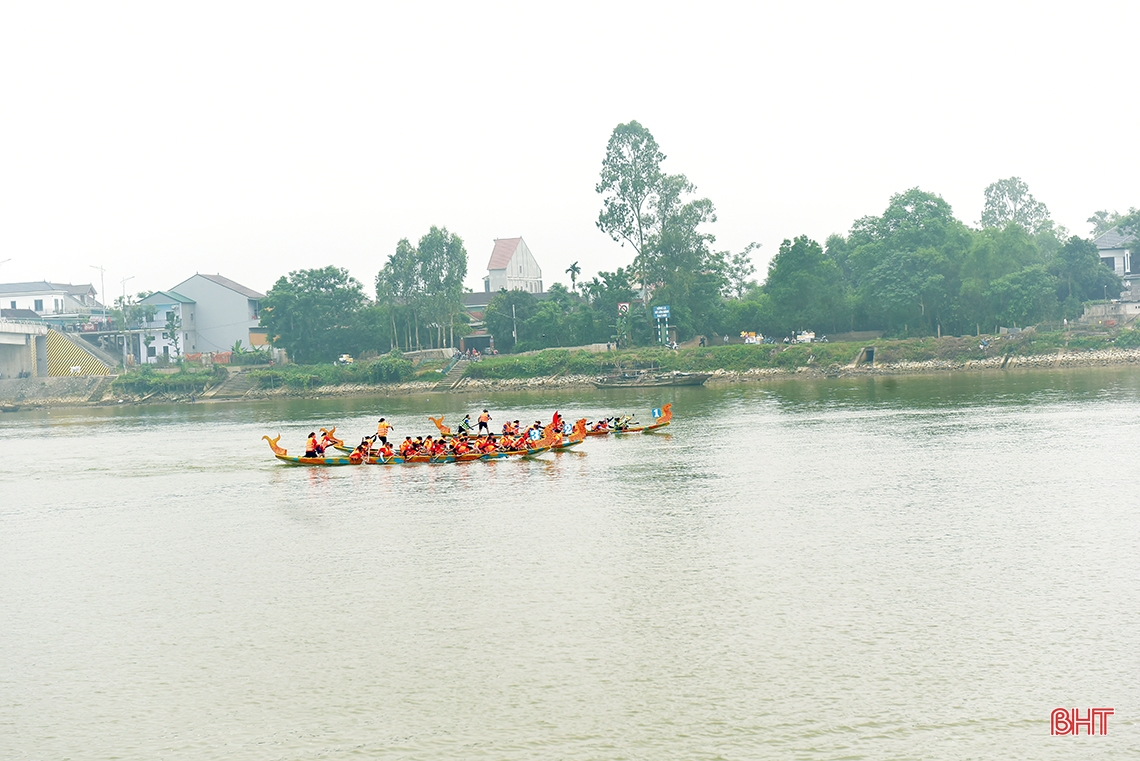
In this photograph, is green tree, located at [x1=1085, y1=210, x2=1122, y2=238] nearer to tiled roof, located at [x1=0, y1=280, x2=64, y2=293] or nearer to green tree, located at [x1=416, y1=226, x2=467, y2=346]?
green tree, located at [x1=416, y1=226, x2=467, y2=346]

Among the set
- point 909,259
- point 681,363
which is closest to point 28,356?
point 681,363

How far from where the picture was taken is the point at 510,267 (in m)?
107

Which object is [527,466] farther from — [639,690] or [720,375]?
[720,375]

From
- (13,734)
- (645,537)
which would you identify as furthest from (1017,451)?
(13,734)

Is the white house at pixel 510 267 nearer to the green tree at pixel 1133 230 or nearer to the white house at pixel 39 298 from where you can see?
the white house at pixel 39 298

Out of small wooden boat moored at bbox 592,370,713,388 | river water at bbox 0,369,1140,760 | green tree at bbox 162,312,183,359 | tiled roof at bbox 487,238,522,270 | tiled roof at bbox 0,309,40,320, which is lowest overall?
river water at bbox 0,369,1140,760

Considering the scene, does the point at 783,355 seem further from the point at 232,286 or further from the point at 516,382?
the point at 232,286

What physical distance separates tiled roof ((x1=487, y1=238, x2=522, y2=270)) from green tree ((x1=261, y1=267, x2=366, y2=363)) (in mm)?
24420

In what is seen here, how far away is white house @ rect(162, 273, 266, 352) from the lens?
9294 centimetres

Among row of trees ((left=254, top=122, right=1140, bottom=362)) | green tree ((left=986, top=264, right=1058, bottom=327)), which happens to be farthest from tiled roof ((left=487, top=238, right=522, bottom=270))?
green tree ((left=986, top=264, right=1058, bottom=327))

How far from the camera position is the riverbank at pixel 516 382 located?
6350 cm

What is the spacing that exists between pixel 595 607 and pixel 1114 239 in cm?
7707

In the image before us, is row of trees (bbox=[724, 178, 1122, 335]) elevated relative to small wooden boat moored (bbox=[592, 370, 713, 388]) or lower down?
elevated

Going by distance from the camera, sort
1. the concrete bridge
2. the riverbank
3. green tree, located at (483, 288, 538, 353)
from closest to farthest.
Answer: the riverbank
green tree, located at (483, 288, 538, 353)
the concrete bridge
